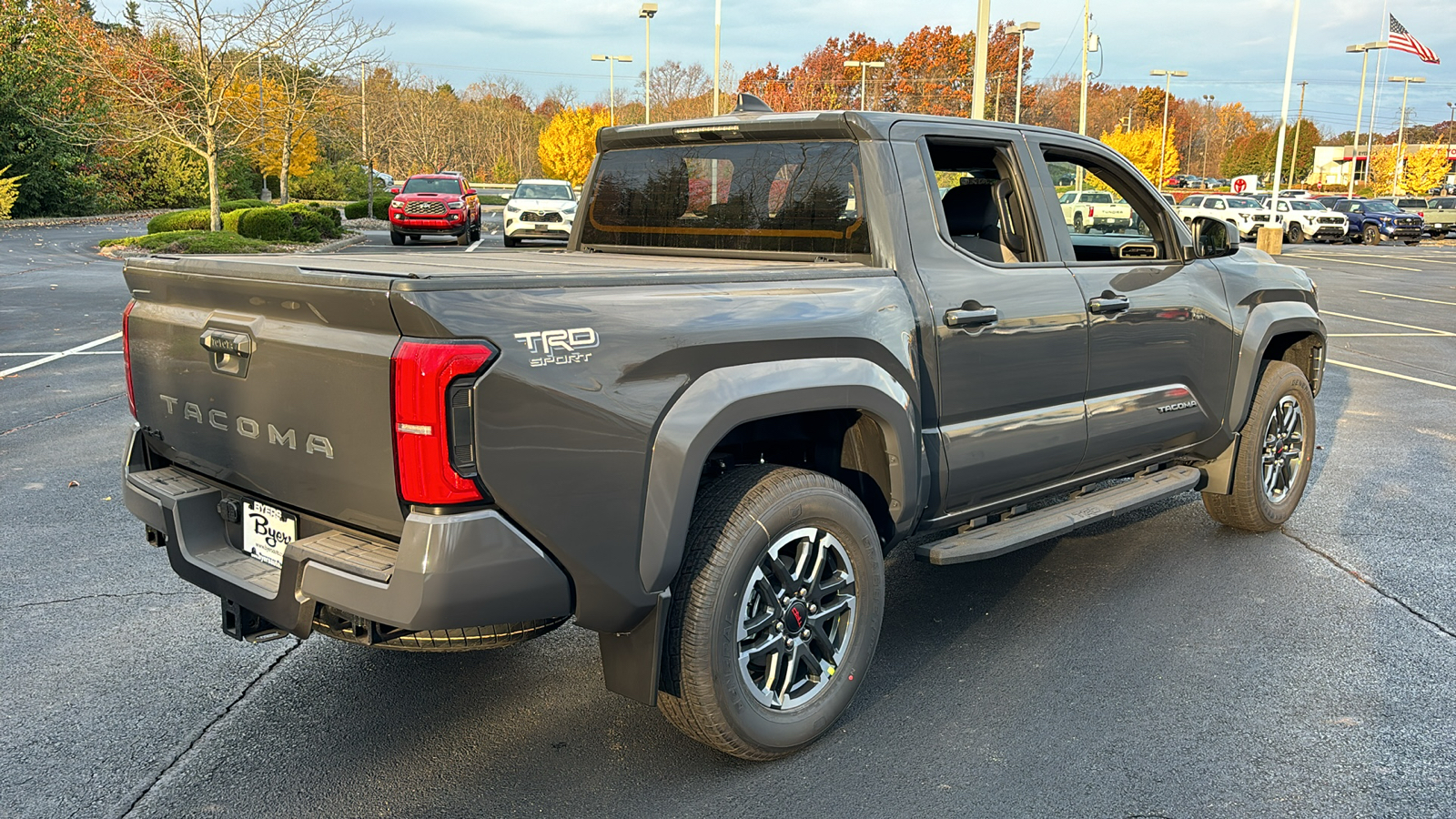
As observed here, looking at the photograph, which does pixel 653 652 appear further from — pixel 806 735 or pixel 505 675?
pixel 505 675

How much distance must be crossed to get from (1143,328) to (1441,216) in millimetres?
44753

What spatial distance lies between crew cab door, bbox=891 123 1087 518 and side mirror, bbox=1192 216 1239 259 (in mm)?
1057

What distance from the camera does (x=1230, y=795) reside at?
10.1ft

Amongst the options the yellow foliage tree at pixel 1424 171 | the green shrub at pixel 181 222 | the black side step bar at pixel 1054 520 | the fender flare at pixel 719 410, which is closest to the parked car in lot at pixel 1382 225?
the yellow foliage tree at pixel 1424 171

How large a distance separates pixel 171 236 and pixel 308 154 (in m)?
23.1

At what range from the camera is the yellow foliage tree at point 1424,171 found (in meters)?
52.3

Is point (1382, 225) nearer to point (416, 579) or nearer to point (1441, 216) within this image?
point (1441, 216)

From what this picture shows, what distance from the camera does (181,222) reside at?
1005 inches

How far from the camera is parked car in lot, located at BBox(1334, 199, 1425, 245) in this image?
125 feet

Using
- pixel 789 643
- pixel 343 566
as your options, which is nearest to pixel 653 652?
pixel 789 643

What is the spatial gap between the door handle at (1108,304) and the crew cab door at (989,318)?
0.08 metres

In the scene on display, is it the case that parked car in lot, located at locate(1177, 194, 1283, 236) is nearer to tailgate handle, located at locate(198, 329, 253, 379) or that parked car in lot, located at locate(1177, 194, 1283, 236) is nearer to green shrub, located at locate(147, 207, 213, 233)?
green shrub, located at locate(147, 207, 213, 233)

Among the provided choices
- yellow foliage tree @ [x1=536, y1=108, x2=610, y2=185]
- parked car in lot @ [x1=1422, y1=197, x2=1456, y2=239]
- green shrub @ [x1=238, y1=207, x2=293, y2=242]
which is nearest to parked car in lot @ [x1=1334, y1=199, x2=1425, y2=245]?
parked car in lot @ [x1=1422, y1=197, x2=1456, y2=239]

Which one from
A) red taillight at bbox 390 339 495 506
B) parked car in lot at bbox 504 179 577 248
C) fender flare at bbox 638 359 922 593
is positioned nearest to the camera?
red taillight at bbox 390 339 495 506
